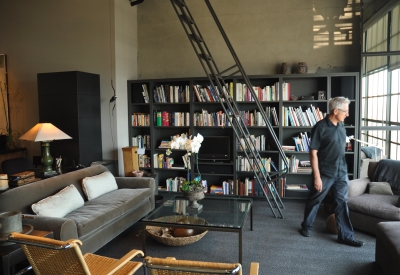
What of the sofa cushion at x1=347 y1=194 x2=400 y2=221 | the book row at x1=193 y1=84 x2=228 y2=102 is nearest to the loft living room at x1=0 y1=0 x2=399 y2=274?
the book row at x1=193 y1=84 x2=228 y2=102

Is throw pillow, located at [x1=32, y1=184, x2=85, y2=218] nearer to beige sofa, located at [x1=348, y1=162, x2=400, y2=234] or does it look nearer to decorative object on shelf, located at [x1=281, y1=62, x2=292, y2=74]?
beige sofa, located at [x1=348, y1=162, x2=400, y2=234]

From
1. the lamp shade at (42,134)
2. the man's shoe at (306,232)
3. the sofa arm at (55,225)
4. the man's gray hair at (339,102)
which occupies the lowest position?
the man's shoe at (306,232)

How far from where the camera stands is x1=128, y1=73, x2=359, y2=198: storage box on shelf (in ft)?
17.2

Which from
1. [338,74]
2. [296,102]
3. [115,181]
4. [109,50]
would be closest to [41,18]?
[109,50]

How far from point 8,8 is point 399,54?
6591 mm

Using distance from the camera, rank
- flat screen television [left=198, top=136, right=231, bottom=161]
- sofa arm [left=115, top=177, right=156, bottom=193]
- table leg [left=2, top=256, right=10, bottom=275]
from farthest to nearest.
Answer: flat screen television [left=198, top=136, right=231, bottom=161] → sofa arm [left=115, top=177, right=156, bottom=193] → table leg [left=2, top=256, right=10, bottom=275]

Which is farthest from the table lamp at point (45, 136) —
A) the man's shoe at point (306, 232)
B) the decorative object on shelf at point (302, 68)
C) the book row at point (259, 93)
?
the decorative object on shelf at point (302, 68)

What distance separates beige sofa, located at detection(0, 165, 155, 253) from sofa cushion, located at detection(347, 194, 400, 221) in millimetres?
2566

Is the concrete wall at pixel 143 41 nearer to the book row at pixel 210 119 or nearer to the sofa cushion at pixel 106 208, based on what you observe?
the book row at pixel 210 119

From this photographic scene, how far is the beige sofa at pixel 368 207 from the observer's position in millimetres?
3664

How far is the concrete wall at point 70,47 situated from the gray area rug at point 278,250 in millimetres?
2554

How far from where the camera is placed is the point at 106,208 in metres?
3.62

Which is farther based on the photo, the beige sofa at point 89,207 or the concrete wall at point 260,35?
the concrete wall at point 260,35

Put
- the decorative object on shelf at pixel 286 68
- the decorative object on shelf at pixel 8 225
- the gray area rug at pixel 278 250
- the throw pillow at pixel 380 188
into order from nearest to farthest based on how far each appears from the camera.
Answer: the decorative object on shelf at pixel 8 225 → the gray area rug at pixel 278 250 → the throw pillow at pixel 380 188 → the decorative object on shelf at pixel 286 68
